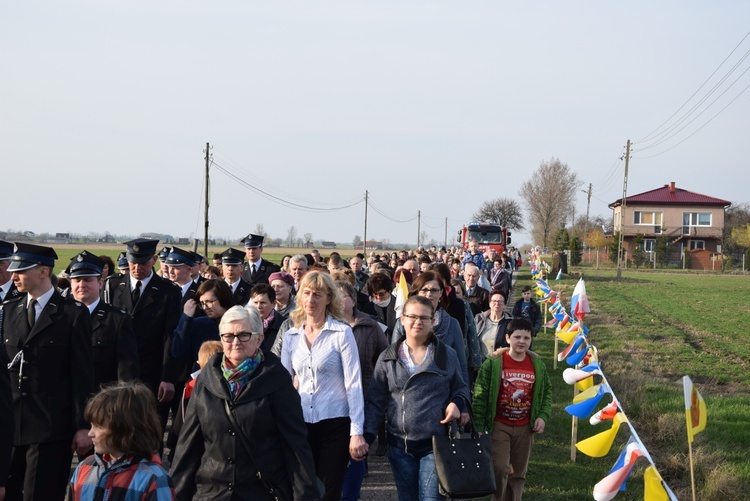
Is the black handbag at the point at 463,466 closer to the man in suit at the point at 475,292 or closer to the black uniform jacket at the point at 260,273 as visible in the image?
the man in suit at the point at 475,292

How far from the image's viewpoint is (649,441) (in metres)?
9.66

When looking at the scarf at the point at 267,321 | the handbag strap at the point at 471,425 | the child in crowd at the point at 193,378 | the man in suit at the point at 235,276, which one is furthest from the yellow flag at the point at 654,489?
the man in suit at the point at 235,276

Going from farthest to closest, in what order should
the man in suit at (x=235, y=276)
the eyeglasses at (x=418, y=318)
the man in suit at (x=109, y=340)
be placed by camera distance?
the man in suit at (x=235, y=276) → the man in suit at (x=109, y=340) → the eyeglasses at (x=418, y=318)

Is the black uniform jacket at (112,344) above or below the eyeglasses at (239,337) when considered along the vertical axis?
below

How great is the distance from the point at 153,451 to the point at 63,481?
208cm

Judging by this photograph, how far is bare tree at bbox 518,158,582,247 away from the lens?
86.4 metres

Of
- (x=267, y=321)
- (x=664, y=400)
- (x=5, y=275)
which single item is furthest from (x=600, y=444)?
(x=664, y=400)

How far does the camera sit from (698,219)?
280 ft

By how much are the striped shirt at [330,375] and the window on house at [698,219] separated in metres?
86.4

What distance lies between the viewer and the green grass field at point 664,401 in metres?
7.93

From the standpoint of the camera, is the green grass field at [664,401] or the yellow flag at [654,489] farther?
the green grass field at [664,401]

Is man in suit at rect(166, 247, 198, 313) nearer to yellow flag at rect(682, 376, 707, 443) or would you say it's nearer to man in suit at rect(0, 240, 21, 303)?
man in suit at rect(0, 240, 21, 303)

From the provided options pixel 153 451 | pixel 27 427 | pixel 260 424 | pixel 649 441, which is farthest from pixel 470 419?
pixel 649 441

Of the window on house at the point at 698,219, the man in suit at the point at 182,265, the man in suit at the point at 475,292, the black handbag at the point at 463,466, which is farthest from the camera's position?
the window on house at the point at 698,219
